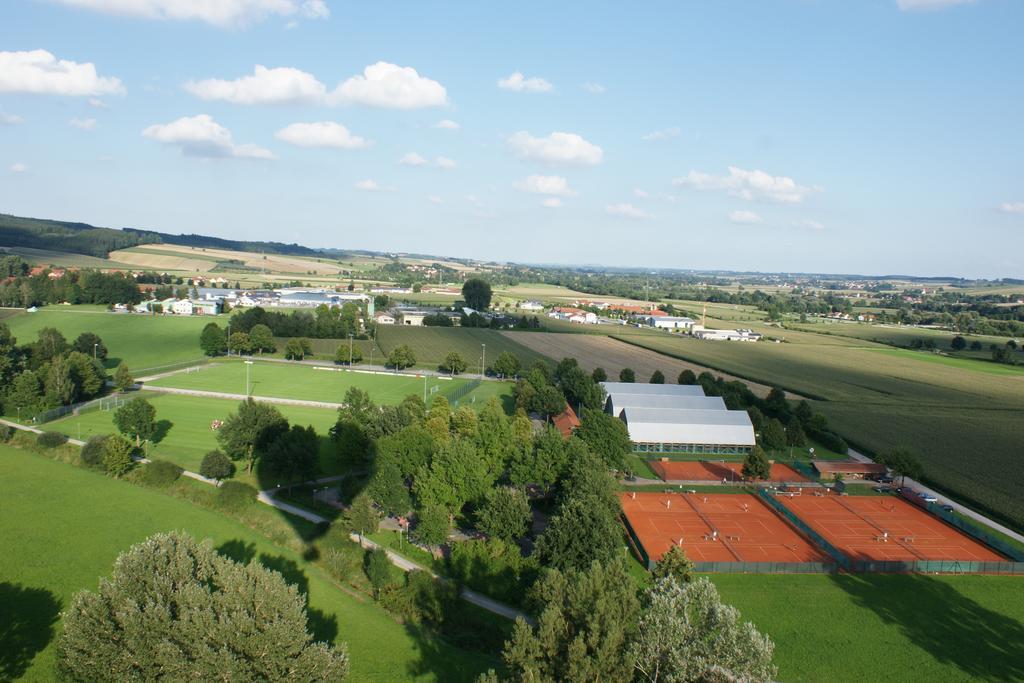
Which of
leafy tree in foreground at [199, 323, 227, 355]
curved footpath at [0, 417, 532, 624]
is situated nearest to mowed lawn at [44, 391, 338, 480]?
curved footpath at [0, 417, 532, 624]

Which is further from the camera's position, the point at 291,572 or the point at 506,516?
the point at 506,516

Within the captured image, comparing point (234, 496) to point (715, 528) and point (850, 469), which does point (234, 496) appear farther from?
point (850, 469)

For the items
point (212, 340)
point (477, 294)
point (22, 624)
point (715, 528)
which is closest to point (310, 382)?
point (212, 340)

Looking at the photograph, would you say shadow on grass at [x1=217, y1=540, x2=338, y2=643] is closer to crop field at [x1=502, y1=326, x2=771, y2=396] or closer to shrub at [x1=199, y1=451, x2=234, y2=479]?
shrub at [x1=199, y1=451, x2=234, y2=479]

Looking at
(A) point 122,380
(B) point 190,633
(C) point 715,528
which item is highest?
(B) point 190,633

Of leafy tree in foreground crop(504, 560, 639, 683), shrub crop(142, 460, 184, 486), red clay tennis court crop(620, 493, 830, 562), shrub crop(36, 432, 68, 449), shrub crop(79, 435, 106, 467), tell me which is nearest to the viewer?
leafy tree in foreground crop(504, 560, 639, 683)
